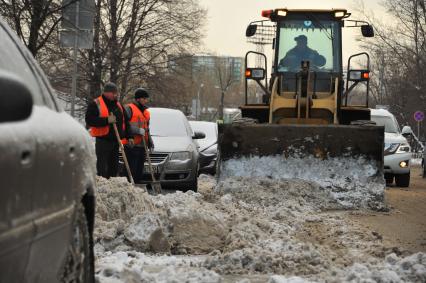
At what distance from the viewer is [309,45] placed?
47.4ft

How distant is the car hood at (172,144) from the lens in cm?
1418

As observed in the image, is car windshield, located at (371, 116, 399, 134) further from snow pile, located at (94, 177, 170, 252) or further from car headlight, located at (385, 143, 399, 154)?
snow pile, located at (94, 177, 170, 252)

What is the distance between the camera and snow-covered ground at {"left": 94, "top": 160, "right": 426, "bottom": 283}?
234 inches

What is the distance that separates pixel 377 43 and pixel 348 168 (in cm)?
3680

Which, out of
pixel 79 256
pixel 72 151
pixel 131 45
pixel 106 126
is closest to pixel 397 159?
pixel 106 126

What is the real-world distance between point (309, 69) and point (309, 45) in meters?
0.71

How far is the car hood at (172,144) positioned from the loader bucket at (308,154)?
200 centimetres

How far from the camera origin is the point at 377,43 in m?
47.8

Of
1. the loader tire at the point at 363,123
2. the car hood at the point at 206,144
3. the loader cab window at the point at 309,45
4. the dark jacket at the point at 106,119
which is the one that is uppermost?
the loader cab window at the point at 309,45

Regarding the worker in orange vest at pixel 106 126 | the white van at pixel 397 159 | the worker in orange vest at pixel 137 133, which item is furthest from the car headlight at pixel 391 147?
the worker in orange vest at pixel 106 126

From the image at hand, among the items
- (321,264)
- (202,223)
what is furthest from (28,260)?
(202,223)

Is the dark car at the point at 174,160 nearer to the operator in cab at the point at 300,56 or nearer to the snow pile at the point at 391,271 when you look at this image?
the operator in cab at the point at 300,56

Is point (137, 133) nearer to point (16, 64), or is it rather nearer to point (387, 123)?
point (16, 64)

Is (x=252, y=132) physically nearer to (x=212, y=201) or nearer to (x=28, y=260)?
(x=212, y=201)
